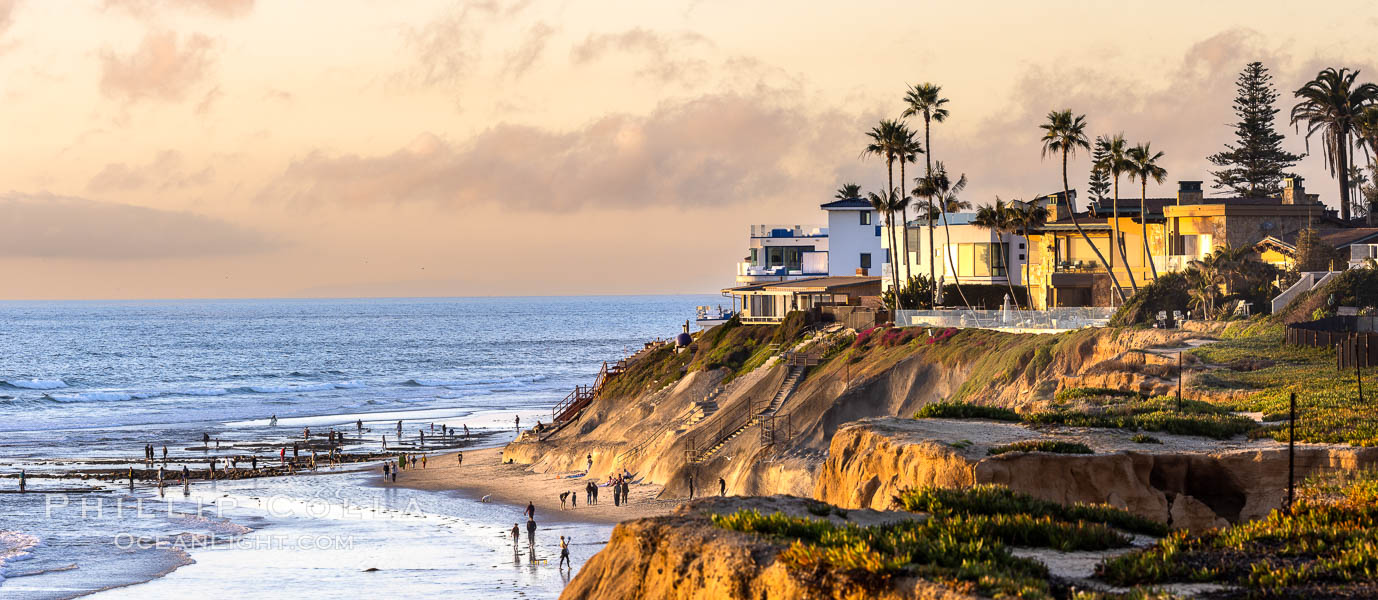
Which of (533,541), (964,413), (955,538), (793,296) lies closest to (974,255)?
(793,296)

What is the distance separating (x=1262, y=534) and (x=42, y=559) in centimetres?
4036

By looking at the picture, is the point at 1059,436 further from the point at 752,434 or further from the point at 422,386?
the point at 422,386

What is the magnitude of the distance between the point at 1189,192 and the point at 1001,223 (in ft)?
34.5

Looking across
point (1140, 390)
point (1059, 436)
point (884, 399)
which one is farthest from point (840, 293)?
point (1059, 436)

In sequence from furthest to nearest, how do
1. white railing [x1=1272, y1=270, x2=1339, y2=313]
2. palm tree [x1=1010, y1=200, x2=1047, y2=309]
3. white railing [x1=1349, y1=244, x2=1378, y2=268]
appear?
1. palm tree [x1=1010, y1=200, x2=1047, y2=309]
2. white railing [x1=1349, y1=244, x2=1378, y2=268]
3. white railing [x1=1272, y1=270, x2=1339, y2=313]

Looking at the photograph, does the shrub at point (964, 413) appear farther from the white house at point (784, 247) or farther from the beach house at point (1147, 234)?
the white house at point (784, 247)

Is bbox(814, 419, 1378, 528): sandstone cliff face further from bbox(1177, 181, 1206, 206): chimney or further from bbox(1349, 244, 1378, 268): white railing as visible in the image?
bbox(1177, 181, 1206, 206): chimney

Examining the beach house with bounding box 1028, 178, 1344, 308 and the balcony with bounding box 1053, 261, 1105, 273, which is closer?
the beach house with bounding box 1028, 178, 1344, 308

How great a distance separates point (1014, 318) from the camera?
196 feet

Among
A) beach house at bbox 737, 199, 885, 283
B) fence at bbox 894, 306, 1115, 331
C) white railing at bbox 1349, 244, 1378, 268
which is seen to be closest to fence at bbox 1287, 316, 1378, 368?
fence at bbox 894, 306, 1115, 331

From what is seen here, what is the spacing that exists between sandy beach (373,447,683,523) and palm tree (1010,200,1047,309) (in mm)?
31348

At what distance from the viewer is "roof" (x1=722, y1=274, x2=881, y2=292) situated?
288 feet

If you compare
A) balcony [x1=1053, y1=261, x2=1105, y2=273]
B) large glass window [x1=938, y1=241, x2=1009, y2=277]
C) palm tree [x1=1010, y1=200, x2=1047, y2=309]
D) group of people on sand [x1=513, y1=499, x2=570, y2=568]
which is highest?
palm tree [x1=1010, y1=200, x2=1047, y2=309]

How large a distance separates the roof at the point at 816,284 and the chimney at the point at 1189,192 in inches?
867
